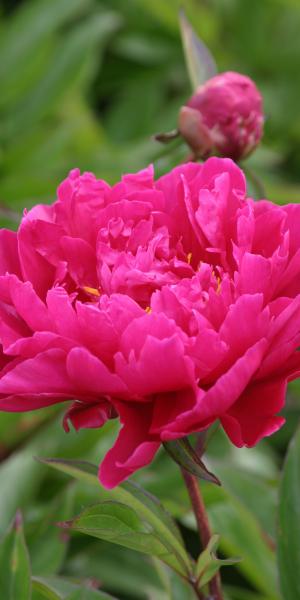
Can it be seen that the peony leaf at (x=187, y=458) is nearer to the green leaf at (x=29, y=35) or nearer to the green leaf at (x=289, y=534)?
the green leaf at (x=289, y=534)

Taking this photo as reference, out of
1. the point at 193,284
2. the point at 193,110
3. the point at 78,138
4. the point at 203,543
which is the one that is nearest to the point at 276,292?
the point at 193,284

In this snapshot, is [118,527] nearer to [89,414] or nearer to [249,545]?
[89,414]

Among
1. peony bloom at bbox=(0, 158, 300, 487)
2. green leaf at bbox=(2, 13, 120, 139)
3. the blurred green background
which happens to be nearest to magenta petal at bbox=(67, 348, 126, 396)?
peony bloom at bbox=(0, 158, 300, 487)

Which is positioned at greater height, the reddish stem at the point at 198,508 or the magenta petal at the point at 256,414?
the magenta petal at the point at 256,414

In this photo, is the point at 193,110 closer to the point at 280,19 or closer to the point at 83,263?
the point at 83,263

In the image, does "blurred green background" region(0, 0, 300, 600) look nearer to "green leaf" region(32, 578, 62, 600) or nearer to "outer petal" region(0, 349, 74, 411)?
"green leaf" region(32, 578, 62, 600)

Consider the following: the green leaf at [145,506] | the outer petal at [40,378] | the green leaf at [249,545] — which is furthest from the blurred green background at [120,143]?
the outer petal at [40,378]
